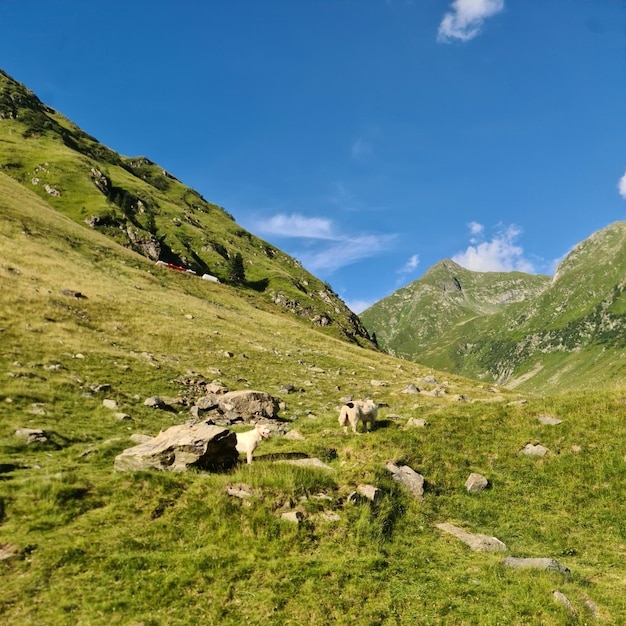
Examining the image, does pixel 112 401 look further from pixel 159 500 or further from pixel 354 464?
pixel 354 464

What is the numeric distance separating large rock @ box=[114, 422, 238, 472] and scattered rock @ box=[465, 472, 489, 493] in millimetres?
9319

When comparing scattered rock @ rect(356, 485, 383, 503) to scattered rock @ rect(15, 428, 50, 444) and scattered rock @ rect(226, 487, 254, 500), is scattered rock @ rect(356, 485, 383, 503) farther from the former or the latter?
scattered rock @ rect(15, 428, 50, 444)

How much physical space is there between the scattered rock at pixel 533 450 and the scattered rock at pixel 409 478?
5463 mm

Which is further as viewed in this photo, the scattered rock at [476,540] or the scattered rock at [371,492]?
the scattered rock at [371,492]

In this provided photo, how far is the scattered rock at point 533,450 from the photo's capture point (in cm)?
1676

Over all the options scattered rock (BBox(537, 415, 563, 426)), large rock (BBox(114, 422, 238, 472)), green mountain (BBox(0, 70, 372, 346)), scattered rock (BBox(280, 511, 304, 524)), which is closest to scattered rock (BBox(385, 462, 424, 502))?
scattered rock (BBox(280, 511, 304, 524))

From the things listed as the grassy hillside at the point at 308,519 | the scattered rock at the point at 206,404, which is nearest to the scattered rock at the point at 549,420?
the grassy hillside at the point at 308,519

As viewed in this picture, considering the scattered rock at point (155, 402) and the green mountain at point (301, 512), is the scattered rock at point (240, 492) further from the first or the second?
the scattered rock at point (155, 402)

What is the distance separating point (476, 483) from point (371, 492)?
5076 millimetres

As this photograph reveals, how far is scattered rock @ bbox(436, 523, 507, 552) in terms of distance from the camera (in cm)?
1189

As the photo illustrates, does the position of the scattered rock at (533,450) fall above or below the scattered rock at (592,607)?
above

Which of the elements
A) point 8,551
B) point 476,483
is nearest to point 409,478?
point 476,483

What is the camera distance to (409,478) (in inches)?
586

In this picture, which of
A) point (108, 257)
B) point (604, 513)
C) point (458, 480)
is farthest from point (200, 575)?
point (108, 257)
